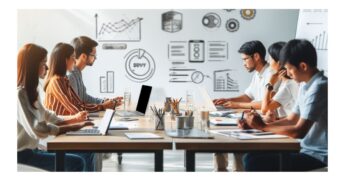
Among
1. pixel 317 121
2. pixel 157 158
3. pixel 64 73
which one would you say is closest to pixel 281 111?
pixel 317 121

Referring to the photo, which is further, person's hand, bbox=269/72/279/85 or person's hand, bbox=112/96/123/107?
person's hand, bbox=112/96/123/107

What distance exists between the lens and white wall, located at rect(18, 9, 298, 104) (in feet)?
15.3

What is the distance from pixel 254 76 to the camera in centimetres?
482

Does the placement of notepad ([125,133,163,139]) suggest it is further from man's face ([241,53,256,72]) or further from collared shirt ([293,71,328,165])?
man's face ([241,53,256,72])

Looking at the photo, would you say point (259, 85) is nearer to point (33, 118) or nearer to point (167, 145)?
point (167, 145)

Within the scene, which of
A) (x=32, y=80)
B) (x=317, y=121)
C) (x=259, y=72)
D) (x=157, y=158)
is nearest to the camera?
(x=157, y=158)

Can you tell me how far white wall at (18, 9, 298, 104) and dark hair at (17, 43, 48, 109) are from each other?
0.07m

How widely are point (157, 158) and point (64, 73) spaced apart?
1.60 meters

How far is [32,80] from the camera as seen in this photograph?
4.53 meters

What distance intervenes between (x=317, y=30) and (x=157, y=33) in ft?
4.51

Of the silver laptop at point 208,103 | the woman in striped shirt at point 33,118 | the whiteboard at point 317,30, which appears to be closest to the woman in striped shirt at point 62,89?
the woman in striped shirt at point 33,118

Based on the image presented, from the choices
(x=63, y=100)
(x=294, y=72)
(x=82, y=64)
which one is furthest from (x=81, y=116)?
(x=294, y=72)

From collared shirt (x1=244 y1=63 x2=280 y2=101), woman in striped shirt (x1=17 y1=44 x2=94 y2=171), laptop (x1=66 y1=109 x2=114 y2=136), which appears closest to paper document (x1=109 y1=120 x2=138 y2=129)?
laptop (x1=66 y1=109 x2=114 y2=136)
